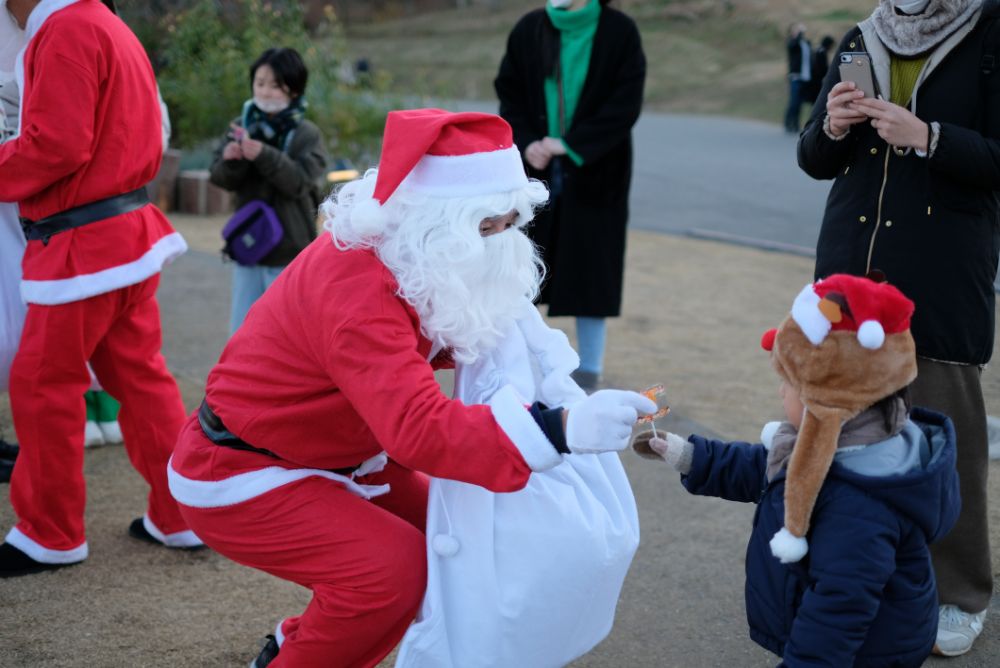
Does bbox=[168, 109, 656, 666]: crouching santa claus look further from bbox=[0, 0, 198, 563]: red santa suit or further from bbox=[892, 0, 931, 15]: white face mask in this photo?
bbox=[892, 0, 931, 15]: white face mask

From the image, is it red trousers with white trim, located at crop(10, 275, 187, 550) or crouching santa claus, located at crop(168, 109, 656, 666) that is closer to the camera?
crouching santa claus, located at crop(168, 109, 656, 666)

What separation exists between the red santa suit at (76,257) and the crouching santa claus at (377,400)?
2.95 feet

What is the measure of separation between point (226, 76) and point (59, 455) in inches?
343

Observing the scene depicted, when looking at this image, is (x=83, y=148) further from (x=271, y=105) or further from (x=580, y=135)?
(x=580, y=135)

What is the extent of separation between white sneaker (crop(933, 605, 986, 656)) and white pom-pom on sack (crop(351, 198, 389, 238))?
189 centimetres

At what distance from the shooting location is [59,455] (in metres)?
3.56

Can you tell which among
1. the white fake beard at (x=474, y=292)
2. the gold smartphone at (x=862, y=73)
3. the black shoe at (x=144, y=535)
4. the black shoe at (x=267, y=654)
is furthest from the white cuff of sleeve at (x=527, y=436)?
the black shoe at (x=144, y=535)

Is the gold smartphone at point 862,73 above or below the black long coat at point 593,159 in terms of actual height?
above

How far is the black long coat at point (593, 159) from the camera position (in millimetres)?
5402

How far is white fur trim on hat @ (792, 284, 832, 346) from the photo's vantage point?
A: 2174mm

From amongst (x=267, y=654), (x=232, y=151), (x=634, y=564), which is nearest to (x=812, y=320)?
(x=267, y=654)

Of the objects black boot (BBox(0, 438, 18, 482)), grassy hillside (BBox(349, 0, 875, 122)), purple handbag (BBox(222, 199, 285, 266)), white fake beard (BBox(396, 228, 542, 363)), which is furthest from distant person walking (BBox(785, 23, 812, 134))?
white fake beard (BBox(396, 228, 542, 363))

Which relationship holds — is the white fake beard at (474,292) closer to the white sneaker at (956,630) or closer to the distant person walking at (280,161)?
the white sneaker at (956,630)

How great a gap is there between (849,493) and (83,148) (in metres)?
2.31
